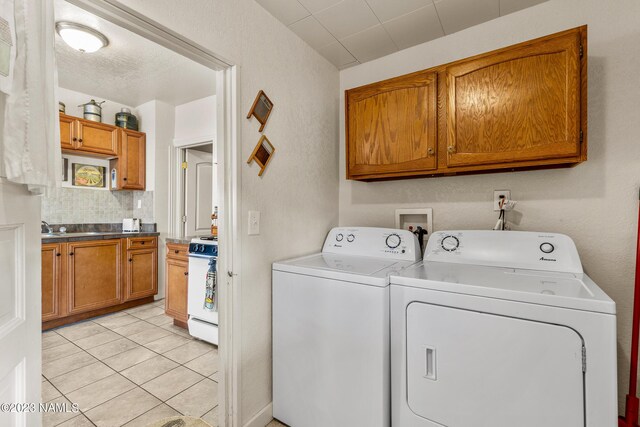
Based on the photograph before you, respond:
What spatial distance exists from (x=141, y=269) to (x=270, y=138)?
9.54 feet

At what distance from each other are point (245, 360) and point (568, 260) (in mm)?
1706

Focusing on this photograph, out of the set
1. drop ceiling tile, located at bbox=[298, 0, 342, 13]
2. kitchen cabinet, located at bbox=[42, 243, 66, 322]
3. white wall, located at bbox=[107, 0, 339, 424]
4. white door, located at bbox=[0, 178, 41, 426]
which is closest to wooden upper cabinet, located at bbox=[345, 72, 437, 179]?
white wall, located at bbox=[107, 0, 339, 424]

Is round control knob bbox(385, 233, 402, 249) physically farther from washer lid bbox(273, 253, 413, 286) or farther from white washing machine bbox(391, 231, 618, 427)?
white washing machine bbox(391, 231, 618, 427)

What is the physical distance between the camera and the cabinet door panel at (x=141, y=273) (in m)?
3.50

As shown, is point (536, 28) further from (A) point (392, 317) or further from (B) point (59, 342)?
(B) point (59, 342)

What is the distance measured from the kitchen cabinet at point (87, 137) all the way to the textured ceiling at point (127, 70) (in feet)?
1.31

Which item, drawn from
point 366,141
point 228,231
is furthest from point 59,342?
point 366,141

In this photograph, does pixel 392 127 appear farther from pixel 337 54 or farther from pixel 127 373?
pixel 127 373

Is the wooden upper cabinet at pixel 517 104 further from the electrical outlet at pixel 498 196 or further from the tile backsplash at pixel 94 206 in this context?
the tile backsplash at pixel 94 206

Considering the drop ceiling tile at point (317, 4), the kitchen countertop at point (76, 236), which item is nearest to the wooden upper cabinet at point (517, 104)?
the drop ceiling tile at point (317, 4)

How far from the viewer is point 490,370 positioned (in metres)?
1.13

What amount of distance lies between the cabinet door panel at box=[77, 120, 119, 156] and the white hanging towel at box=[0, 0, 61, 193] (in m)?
3.21

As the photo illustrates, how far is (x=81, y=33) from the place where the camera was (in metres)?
2.18

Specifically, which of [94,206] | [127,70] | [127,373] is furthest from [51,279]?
[127,70]
